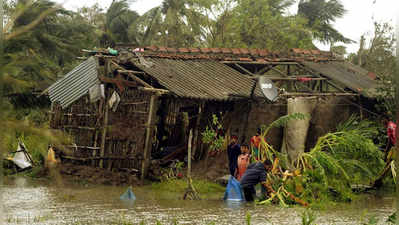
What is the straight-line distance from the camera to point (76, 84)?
15086 mm

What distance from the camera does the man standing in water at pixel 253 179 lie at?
10.6 m

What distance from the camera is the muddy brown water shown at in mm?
8734

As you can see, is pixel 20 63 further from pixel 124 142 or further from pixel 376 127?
pixel 376 127

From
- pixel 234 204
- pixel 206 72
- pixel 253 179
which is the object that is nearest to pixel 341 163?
pixel 253 179

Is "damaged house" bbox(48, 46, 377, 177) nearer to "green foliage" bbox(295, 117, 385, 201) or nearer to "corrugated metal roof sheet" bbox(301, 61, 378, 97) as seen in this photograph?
"corrugated metal roof sheet" bbox(301, 61, 378, 97)

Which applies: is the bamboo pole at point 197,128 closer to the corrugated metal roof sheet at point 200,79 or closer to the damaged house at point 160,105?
the damaged house at point 160,105

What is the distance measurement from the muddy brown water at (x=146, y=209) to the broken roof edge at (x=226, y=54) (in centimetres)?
439

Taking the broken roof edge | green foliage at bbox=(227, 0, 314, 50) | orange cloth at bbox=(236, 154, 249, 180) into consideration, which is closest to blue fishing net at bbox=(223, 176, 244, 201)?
orange cloth at bbox=(236, 154, 249, 180)

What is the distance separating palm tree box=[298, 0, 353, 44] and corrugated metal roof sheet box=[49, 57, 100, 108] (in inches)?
742

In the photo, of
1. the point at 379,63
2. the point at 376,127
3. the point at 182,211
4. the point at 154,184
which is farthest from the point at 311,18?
the point at 182,211

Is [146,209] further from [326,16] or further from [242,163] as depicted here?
[326,16]

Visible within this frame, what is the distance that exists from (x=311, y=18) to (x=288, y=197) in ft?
75.8

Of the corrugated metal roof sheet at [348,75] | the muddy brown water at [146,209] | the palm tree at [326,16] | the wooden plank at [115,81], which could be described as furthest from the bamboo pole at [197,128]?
the palm tree at [326,16]

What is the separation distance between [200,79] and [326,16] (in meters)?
19.2
